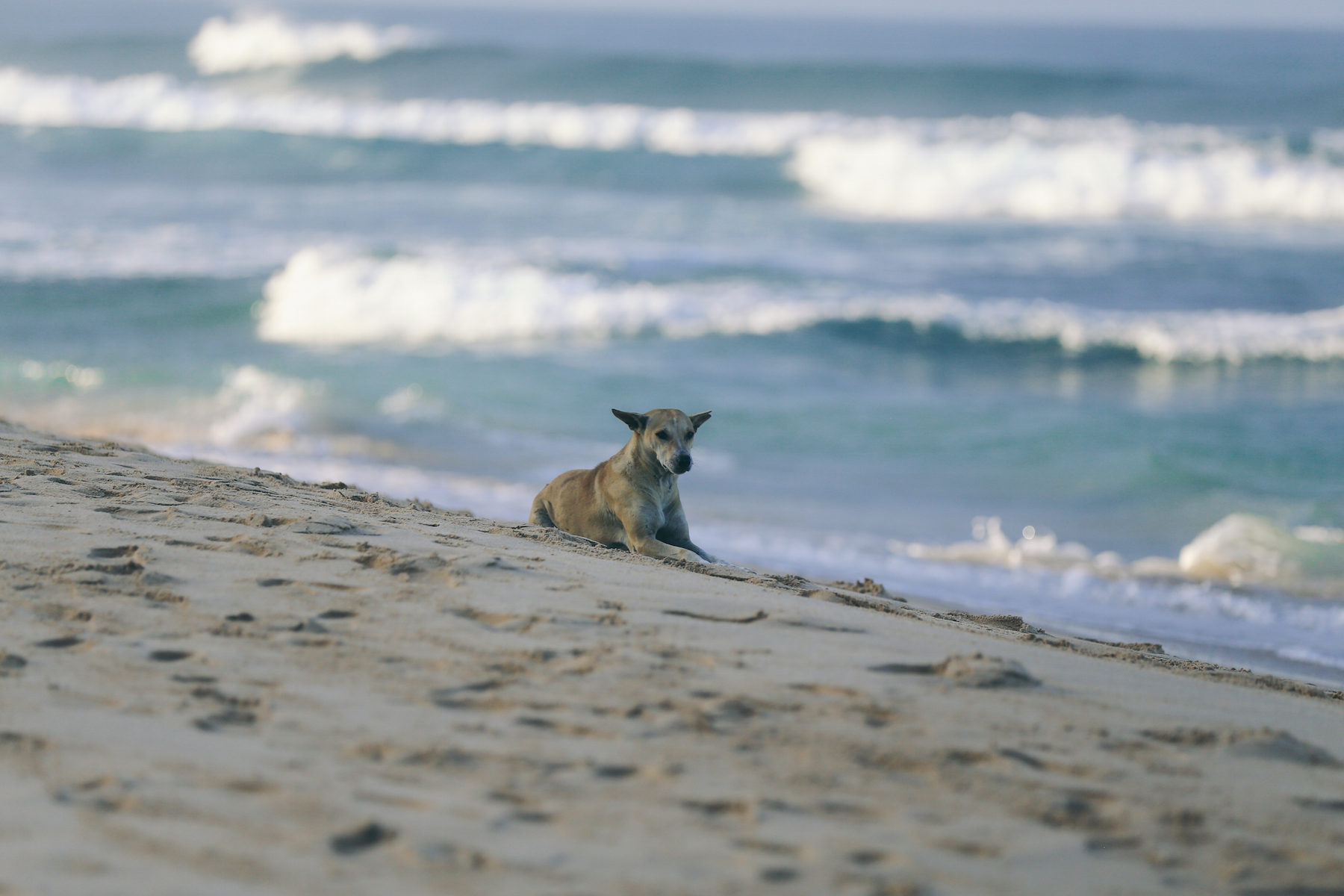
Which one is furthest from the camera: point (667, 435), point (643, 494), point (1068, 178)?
point (1068, 178)

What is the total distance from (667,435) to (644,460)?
0.74 ft

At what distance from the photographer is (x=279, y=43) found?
→ 4916 centimetres

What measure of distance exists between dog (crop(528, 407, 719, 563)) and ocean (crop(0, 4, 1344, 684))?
2.01 m

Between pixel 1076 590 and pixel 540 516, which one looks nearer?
pixel 540 516

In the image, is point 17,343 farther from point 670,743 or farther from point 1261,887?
point 1261,887

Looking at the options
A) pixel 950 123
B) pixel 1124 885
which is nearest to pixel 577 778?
pixel 1124 885

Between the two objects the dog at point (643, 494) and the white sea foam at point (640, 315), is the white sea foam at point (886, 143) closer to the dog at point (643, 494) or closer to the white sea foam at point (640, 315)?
the white sea foam at point (640, 315)

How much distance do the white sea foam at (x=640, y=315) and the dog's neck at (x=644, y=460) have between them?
10302 mm

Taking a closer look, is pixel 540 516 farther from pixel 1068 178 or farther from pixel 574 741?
pixel 1068 178

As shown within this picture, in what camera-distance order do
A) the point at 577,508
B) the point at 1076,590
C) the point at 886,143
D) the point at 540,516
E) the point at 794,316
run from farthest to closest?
the point at 886,143 < the point at 794,316 < the point at 1076,590 < the point at 540,516 < the point at 577,508

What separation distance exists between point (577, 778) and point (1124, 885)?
123 centimetres

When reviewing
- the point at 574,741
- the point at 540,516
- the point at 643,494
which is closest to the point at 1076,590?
the point at 643,494

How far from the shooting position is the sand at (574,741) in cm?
237

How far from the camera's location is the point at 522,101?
134 feet
